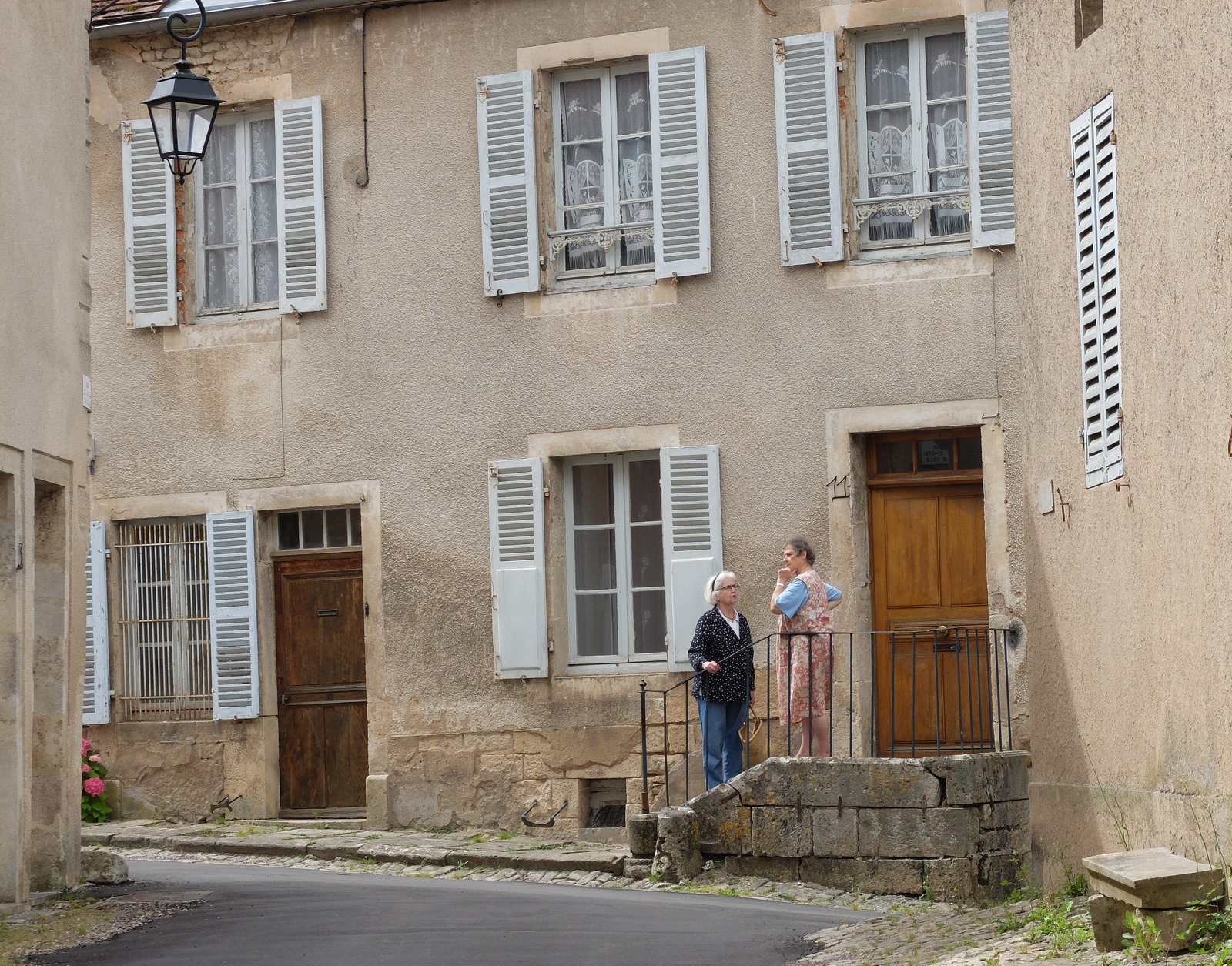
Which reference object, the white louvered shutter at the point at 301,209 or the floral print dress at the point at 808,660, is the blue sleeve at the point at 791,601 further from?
the white louvered shutter at the point at 301,209

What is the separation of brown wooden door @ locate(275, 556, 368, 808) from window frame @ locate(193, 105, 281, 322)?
192 centimetres

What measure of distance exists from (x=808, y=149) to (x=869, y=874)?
4806 millimetres

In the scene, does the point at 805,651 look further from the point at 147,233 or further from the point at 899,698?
the point at 147,233

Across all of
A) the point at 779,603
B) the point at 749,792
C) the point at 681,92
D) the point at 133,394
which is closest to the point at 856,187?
the point at 681,92

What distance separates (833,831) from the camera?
10828 millimetres

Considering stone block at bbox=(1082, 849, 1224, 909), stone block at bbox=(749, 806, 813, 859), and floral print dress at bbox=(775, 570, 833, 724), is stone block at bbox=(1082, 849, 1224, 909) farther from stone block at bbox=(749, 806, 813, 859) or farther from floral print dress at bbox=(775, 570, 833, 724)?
floral print dress at bbox=(775, 570, 833, 724)

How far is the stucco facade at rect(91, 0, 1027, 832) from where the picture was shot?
12.8 metres

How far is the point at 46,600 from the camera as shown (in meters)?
10.1

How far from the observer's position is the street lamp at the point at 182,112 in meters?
10.5

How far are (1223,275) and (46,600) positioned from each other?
609 cm

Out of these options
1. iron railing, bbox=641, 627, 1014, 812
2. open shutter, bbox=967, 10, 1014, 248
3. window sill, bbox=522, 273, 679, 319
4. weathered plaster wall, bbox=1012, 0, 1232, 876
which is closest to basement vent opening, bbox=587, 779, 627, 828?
iron railing, bbox=641, 627, 1014, 812

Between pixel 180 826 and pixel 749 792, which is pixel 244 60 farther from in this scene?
pixel 749 792

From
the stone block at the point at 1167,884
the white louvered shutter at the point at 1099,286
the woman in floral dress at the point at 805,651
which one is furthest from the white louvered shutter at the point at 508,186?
the stone block at the point at 1167,884

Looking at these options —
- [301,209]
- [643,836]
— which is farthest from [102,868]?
[301,209]
